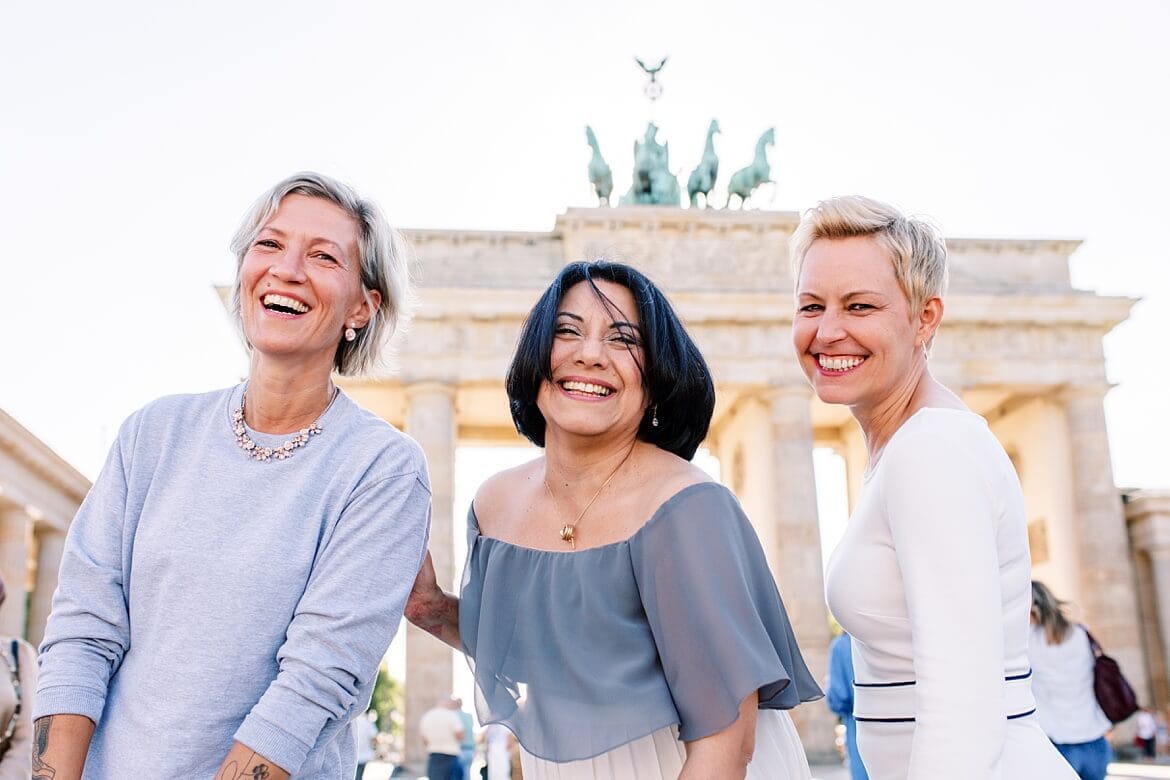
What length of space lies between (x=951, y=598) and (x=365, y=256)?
209cm

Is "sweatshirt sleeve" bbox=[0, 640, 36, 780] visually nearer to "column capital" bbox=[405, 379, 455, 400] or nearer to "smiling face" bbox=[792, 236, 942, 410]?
"smiling face" bbox=[792, 236, 942, 410]

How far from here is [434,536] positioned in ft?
99.7

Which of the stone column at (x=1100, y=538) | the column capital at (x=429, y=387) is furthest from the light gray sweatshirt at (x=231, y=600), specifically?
the stone column at (x=1100, y=538)

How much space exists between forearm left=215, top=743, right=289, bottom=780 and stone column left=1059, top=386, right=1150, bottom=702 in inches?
1235

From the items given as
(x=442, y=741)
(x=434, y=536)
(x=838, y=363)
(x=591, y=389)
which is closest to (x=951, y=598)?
(x=838, y=363)

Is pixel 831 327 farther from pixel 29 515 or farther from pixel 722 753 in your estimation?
pixel 29 515

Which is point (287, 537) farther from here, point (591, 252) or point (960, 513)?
point (591, 252)

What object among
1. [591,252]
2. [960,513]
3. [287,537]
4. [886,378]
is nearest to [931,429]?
[960,513]

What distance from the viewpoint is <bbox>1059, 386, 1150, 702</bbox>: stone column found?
3038 centimetres

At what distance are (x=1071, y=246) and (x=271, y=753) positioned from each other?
118ft

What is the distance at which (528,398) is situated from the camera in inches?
142

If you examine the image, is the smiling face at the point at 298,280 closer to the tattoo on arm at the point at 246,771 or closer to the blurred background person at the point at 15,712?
the tattoo on arm at the point at 246,771

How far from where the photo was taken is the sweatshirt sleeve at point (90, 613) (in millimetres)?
2965

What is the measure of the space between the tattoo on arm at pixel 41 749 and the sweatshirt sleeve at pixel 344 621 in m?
0.54
